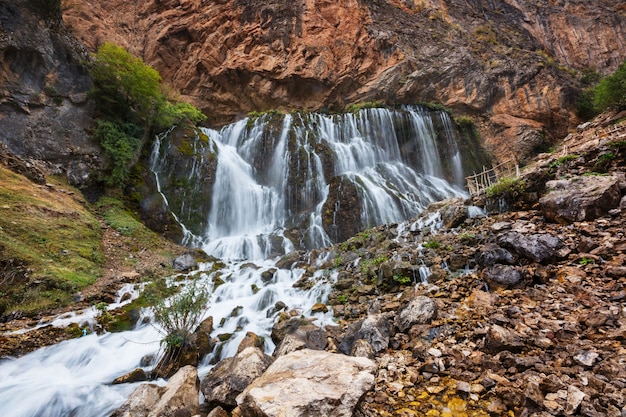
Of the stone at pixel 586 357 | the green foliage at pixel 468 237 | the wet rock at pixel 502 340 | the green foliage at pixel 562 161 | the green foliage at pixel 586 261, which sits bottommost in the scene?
the stone at pixel 586 357

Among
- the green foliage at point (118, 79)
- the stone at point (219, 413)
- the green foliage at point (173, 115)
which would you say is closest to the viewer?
the stone at point (219, 413)

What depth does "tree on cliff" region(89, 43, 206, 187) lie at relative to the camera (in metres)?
14.6

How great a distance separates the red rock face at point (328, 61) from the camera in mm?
25172

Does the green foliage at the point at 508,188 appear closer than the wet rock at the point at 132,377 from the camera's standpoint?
No

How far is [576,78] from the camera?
28.8m

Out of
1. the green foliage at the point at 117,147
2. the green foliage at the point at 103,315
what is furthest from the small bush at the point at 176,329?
the green foliage at the point at 117,147

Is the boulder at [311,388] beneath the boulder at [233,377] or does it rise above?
above

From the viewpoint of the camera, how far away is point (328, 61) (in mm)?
25922

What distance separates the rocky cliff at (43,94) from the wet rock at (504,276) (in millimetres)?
15915

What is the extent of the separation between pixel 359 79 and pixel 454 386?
26756 millimetres

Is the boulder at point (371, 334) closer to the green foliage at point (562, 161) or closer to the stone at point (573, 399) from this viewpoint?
the stone at point (573, 399)

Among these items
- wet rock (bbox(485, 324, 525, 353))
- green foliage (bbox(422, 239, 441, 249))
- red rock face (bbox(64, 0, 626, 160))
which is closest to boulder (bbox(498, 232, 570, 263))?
green foliage (bbox(422, 239, 441, 249))

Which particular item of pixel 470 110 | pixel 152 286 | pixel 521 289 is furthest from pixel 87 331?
pixel 470 110

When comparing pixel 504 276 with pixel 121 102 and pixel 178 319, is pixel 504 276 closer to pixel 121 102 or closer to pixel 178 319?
pixel 178 319
